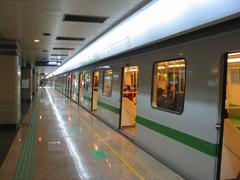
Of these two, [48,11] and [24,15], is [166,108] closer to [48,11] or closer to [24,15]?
[48,11]

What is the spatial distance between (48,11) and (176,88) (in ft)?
9.11

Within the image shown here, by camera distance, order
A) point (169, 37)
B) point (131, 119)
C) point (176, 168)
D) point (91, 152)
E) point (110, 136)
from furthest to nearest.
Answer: point (131, 119)
point (110, 136)
point (91, 152)
point (176, 168)
point (169, 37)

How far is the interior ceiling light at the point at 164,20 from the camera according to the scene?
10.2 feet

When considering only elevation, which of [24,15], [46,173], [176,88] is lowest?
[46,173]

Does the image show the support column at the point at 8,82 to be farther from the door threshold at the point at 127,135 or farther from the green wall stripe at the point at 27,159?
the door threshold at the point at 127,135

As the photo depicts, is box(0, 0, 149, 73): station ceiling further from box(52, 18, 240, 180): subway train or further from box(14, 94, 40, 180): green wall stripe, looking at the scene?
box(14, 94, 40, 180): green wall stripe

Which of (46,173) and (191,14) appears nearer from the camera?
(191,14)

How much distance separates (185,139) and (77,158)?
7.03ft

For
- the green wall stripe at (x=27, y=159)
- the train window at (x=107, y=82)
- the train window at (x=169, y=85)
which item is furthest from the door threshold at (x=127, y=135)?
the green wall stripe at (x=27, y=159)

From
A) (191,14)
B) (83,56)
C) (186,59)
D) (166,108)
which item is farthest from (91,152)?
(83,56)

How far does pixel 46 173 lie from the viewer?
14.7ft

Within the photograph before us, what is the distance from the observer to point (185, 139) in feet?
14.6

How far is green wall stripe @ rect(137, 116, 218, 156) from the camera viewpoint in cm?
383

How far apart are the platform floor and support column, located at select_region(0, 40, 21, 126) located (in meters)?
0.76
